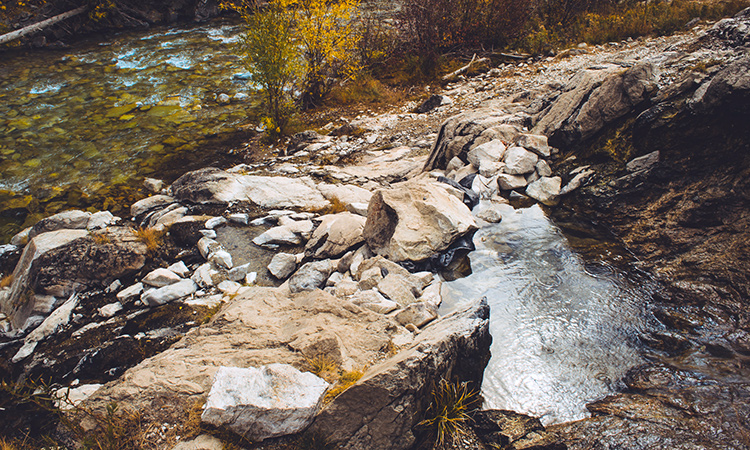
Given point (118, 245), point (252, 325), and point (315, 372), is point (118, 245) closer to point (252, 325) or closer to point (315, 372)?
point (252, 325)

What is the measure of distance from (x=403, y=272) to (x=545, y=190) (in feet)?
9.43

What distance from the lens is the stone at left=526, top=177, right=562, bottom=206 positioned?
5.36 metres

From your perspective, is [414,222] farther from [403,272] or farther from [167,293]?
[167,293]

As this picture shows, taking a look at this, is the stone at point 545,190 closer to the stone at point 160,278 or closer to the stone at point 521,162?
the stone at point 521,162

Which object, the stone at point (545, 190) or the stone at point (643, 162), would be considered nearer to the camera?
the stone at point (643, 162)

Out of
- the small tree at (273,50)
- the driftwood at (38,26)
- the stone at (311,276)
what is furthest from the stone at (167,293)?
the driftwood at (38,26)

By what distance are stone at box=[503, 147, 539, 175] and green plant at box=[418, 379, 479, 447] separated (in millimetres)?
4024

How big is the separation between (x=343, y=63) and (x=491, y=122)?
224 inches

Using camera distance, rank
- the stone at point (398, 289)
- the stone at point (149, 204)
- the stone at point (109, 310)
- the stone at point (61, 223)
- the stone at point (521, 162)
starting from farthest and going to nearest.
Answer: the stone at point (149, 204)
the stone at point (521, 162)
the stone at point (61, 223)
the stone at point (109, 310)
the stone at point (398, 289)

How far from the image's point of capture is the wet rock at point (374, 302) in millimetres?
3502

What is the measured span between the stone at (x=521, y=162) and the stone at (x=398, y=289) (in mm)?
2999

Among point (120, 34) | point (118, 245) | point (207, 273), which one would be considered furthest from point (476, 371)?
point (120, 34)

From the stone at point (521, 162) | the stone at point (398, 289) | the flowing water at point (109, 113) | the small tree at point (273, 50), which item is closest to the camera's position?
the stone at point (398, 289)

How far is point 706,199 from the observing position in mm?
4141
